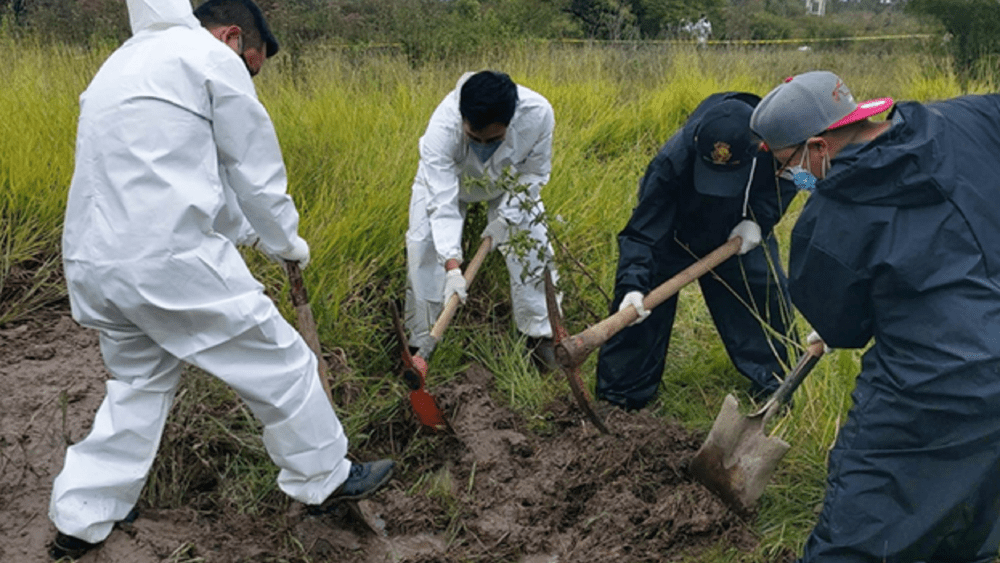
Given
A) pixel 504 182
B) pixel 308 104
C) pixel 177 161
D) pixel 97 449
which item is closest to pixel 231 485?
pixel 97 449

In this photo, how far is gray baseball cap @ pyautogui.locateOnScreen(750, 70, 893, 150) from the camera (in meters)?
2.50

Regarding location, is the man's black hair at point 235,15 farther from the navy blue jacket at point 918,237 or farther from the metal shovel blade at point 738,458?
the metal shovel blade at point 738,458

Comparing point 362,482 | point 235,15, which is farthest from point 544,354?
point 235,15

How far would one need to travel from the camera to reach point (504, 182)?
3.86 metres

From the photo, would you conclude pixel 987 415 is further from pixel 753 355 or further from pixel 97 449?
pixel 97 449

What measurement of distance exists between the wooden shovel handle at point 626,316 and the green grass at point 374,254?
1.94 feet

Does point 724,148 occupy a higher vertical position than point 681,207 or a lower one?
higher

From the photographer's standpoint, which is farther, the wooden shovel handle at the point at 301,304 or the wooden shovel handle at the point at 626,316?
the wooden shovel handle at the point at 626,316

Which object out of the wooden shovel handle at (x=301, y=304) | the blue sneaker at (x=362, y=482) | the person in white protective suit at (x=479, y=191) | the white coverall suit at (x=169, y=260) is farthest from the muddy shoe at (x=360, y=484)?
the person in white protective suit at (x=479, y=191)

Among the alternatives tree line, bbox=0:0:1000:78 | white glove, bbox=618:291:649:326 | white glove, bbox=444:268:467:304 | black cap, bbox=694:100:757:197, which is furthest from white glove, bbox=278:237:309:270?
tree line, bbox=0:0:1000:78

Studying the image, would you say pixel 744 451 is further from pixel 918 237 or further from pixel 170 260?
pixel 170 260

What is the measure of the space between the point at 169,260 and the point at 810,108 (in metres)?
1.92

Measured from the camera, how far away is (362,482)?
305 centimetres

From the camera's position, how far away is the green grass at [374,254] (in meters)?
3.40
